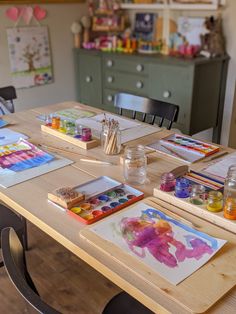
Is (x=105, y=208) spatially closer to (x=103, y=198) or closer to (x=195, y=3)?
(x=103, y=198)

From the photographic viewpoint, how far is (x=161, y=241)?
99 centimetres

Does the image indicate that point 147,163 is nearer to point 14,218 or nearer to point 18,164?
point 18,164

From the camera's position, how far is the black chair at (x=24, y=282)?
717 millimetres

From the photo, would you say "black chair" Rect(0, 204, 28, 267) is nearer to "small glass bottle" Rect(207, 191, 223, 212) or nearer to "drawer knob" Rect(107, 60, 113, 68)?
"small glass bottle" Rect(207, 191, 223, 212)

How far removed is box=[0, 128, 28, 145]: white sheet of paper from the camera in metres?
1.70

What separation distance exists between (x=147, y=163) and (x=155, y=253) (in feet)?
1.94

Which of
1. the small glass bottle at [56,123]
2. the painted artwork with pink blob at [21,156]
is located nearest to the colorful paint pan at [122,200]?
the painted artwork with pink blob at [21,156]

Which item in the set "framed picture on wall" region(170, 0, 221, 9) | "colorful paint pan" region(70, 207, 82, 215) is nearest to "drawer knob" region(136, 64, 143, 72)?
"framed picture on wall" region(170, 0, 221, 9)

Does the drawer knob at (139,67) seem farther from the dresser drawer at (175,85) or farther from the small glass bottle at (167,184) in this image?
→ the small glass bottle at (167,184)

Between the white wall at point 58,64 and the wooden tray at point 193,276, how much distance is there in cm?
269

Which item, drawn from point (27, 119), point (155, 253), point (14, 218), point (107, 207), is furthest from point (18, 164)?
point (155, 253)

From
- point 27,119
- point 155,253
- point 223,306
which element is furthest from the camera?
point 27,119

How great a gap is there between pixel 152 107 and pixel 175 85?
88cm

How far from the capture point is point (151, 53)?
10.7 feet
